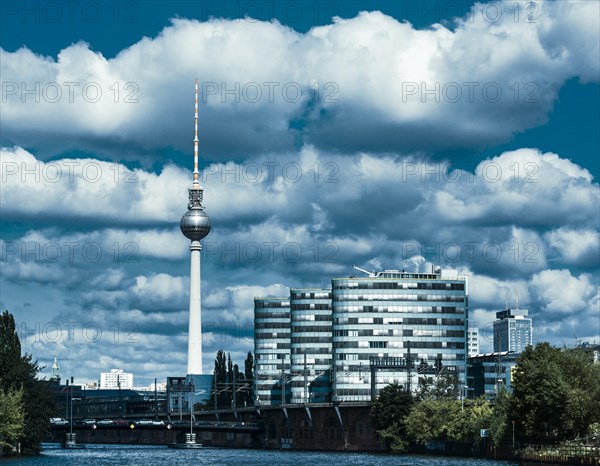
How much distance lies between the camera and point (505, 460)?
157875 mm

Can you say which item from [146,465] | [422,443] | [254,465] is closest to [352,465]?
[254,465]

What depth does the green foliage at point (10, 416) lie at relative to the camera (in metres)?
160

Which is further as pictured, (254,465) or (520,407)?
(254,465)

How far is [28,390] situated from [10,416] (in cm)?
1798

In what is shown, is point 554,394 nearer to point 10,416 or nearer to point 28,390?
point 10,416

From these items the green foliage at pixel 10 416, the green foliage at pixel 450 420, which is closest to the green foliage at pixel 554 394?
the green foliage at pixel 450 420

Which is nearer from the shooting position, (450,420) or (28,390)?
(28,390)

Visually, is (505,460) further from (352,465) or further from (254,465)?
(254,465)

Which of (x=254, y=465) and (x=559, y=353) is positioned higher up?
(x=559, y=353)

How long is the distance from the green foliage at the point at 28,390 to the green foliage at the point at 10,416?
13.1 ft

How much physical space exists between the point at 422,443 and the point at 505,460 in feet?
140

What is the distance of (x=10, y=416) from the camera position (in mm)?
160250

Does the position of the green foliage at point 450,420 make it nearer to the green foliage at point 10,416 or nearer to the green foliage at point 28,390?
the green foliage at point 28,390

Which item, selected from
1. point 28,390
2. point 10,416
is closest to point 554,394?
point 10,416
